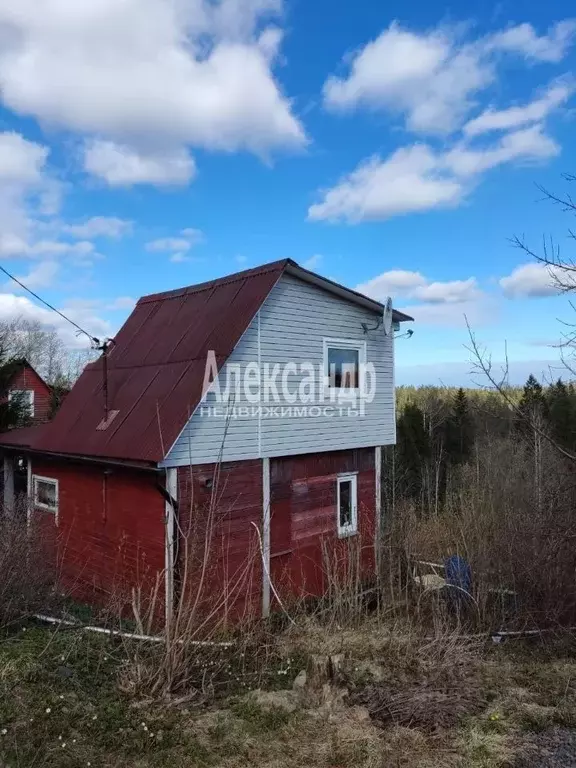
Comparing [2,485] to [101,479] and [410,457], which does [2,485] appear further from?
[410,457]

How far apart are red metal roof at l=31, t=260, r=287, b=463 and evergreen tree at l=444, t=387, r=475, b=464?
2230 cm

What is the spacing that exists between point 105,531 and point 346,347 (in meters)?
5.64

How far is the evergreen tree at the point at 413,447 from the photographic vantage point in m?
27.0

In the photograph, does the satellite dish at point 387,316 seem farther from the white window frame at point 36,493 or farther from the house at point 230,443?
the white window frame at point 36,493

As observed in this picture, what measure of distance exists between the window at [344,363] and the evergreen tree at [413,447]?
51.8 feet

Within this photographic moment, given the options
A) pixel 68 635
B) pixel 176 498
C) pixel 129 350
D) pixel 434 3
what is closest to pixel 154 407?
pixel 176 498

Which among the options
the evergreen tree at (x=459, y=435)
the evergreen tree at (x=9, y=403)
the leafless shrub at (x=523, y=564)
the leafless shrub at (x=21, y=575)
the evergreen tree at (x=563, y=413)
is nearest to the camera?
the leafless shrub at (x=21, y=575)

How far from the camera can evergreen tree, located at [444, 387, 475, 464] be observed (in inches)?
1195

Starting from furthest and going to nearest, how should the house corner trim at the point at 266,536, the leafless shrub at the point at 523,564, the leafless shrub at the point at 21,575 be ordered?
the house corner trim at the point at 266,536, the leafless shrub at the point at 523,564, the leafless shrub at the point at 21,575

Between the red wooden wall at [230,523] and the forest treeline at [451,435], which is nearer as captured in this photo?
the red wooden wall at [230,523]

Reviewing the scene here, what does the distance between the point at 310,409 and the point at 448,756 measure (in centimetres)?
650

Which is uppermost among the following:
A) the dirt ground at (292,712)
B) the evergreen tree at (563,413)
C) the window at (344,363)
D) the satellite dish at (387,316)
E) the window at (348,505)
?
the satellite dish at (387,316)

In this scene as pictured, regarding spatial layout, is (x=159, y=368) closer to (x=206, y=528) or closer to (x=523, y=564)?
(x=206, y=528)

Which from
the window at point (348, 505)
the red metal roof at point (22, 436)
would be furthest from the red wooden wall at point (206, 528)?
the red metal roof at point (22, 436)
